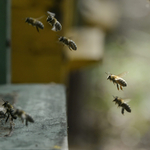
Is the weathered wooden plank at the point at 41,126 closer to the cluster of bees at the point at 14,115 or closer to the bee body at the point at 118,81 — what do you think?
the cluster of bees at the point at 14,115

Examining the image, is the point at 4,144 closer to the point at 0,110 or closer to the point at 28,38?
the point at 0,110

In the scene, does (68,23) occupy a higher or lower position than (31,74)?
higher

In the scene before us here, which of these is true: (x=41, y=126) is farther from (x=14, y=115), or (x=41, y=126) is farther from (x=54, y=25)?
(x=54, y=25)

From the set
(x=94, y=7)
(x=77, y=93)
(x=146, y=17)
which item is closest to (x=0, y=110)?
(x=94, y=7)

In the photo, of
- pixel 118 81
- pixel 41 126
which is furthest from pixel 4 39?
pixel 41 126

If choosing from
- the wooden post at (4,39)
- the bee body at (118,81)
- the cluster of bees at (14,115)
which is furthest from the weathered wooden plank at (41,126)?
the wooden post at (4,39)

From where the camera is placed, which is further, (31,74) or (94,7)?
(94,7)

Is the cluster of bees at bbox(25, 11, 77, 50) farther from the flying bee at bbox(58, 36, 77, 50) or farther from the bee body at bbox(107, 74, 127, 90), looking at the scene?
the bee body at bbox(107, 74, 127, 90)

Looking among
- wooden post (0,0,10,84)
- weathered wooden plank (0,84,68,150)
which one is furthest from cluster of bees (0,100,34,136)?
wooden post (0,0,10,84)

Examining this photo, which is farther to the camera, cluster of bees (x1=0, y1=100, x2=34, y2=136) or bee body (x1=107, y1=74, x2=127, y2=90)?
bee body (x1=107, y1=74, x2=127, y2=90)
